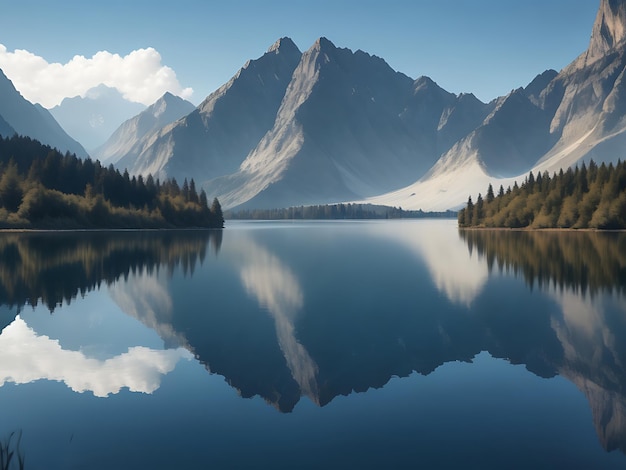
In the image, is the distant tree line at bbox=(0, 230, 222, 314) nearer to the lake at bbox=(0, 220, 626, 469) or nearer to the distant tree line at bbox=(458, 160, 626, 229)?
the lake at bbox=(0, 220, 626, 469)

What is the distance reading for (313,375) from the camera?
2706 centimetres

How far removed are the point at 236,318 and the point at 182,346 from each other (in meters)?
9.11

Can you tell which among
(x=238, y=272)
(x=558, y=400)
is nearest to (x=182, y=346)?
(x=558, y=400)

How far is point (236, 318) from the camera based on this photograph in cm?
4169

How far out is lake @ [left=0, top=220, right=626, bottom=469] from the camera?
60.9ft

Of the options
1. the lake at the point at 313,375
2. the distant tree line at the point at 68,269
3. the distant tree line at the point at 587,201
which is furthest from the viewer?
the distant tree line at the point at 587,201

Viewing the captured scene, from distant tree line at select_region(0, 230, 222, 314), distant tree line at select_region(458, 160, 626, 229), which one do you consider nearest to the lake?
distant tree line at select_region(0, 230, 222, 314)

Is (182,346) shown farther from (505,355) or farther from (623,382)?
(623,382)

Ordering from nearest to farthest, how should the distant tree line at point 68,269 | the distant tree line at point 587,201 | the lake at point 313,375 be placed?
1. the lake at point 313,375
2. the distant tree line at point 68,269
3. the distant tree line at point 587,201

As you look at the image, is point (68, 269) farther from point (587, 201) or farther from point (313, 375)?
point (587, 201)

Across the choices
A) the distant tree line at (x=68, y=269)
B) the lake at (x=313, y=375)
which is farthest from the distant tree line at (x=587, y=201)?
the lake at (x=313, y=375)

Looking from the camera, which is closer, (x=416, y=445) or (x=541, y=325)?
(x=416, y=445)

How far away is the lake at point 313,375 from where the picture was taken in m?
18.6

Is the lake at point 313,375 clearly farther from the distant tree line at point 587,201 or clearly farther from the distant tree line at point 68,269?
the distant tree line at point 587,201
